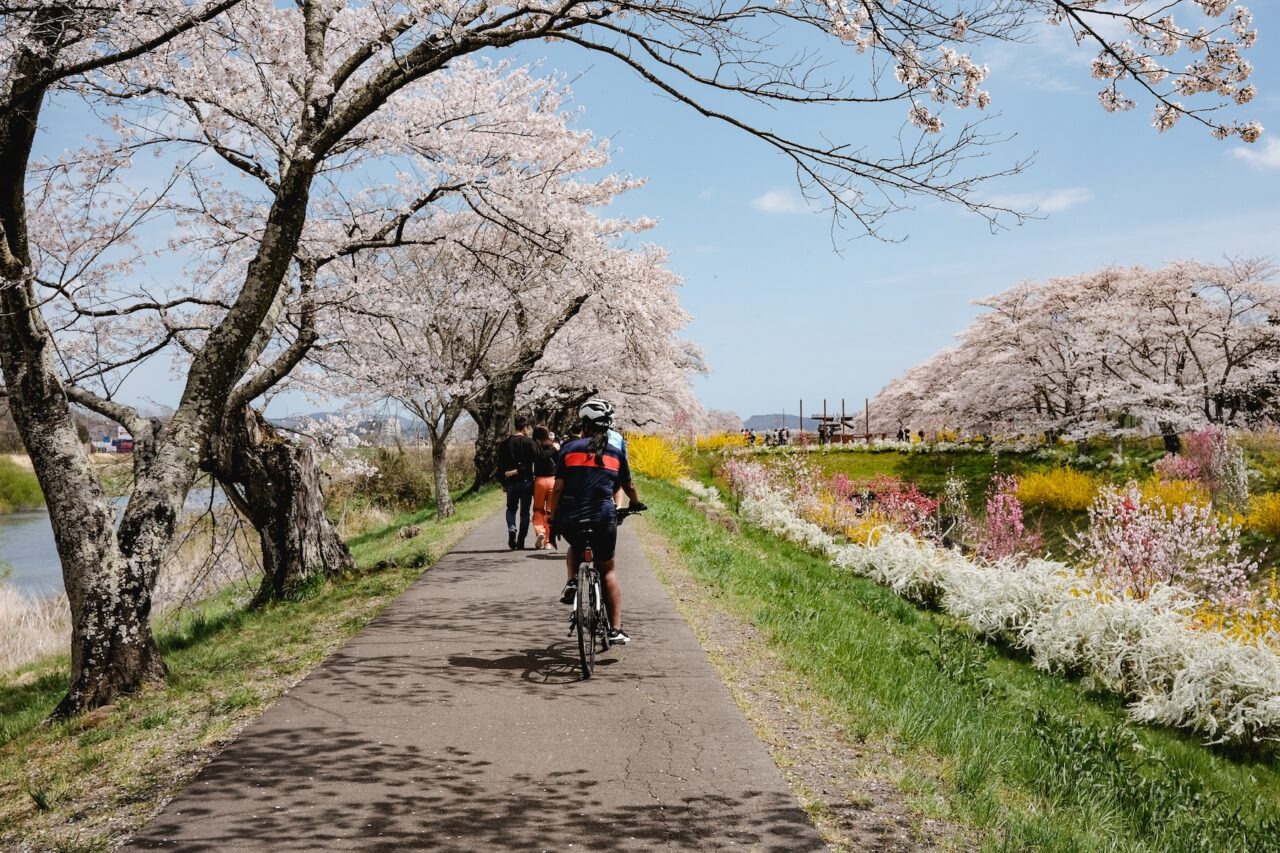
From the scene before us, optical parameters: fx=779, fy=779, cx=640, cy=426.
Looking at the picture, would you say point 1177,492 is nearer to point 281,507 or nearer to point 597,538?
point 597,538

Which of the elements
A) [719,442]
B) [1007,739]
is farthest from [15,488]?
[1007,739]

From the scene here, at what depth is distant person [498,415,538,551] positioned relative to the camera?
11836mm

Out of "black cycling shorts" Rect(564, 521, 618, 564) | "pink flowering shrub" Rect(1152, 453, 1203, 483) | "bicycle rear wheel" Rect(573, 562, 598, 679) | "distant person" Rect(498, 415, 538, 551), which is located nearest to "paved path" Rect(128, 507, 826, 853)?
"bicycle rear wheel" Rect(573, 562, 598, 679)

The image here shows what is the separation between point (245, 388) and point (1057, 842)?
8.36 m

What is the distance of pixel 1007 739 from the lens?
16.8 ft

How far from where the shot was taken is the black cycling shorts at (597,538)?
237 inches

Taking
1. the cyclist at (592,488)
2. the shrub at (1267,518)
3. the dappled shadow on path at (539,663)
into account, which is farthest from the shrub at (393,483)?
the shrub at (1267,518)

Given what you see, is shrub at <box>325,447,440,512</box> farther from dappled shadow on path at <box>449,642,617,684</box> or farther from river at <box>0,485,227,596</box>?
dappled shadow on path at <box>449,642,617,684</box>

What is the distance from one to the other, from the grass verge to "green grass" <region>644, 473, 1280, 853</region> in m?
3.98

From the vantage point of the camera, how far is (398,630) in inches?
294

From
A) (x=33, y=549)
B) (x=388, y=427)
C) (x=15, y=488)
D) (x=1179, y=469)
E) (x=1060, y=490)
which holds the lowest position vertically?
(x=33, y=549)

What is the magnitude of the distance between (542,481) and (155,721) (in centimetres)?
674

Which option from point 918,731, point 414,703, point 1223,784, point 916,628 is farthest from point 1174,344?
point 414,703

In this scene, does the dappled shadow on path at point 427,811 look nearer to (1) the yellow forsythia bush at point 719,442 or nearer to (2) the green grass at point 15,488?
(2) the green grass at point 15,488
